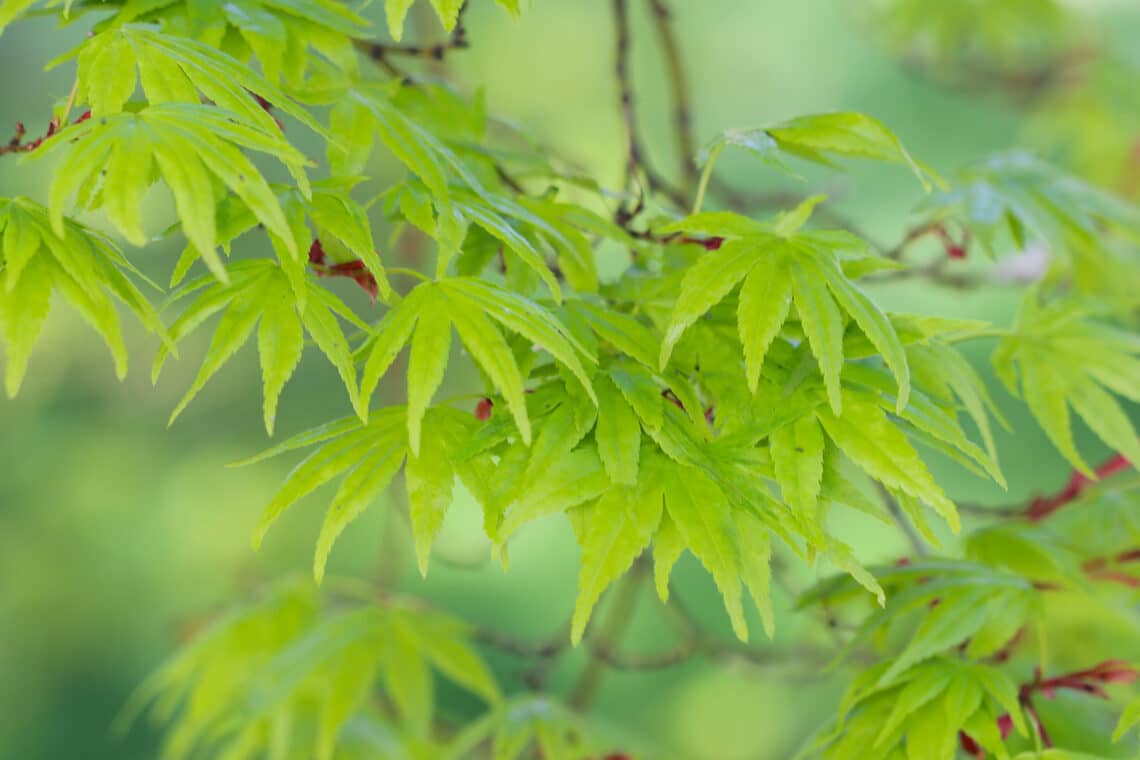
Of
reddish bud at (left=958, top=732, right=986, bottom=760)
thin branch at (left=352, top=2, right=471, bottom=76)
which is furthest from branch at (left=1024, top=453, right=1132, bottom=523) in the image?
thin branch at (left=352, top=2, right=471, bottom=76)

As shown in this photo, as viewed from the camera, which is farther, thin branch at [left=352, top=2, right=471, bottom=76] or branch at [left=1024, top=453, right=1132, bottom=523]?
branch at [left=1024, top=453, right=1132, bottom=523]

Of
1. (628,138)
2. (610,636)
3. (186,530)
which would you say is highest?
(628,138)

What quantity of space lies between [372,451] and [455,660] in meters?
0.58

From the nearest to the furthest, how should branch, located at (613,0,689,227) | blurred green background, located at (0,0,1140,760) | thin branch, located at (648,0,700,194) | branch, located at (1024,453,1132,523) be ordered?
branch, located at (613,0,689,227)
branch, located at (1024,453,1132,523)
thin branch, located at (648,0,700,194)
blurred green background, located at (0,0,1140,760)

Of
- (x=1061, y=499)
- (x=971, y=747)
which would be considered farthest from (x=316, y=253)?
(x=1061, y=499)

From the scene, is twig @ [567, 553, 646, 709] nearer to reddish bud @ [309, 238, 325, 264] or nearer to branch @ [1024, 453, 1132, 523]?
branch @ [1024, 453, 1132, 523]

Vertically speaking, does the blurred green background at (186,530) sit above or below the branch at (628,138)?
below

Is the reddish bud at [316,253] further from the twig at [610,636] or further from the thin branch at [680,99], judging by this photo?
the twig at [610,636]

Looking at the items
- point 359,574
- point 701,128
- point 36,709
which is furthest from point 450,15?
point 701,128

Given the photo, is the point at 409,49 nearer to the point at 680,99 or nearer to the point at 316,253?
the point at 316,253

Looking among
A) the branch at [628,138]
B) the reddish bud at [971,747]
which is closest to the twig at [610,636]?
the branch at [628,138]

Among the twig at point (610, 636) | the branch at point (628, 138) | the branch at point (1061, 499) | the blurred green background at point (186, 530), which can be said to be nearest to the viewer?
the branch at point (628, 138)

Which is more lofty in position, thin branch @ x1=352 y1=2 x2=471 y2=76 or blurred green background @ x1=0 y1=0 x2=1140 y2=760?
thin branch @ x1=352 y1=2 x2=471 y2=76

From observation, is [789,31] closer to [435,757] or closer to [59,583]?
[59,583]
